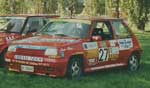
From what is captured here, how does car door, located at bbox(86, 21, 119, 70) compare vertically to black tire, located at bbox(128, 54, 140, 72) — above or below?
above

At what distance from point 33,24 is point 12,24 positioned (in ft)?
2.20

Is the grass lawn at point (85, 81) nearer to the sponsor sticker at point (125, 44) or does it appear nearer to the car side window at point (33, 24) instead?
the sponsor sticker at point (125, 44)

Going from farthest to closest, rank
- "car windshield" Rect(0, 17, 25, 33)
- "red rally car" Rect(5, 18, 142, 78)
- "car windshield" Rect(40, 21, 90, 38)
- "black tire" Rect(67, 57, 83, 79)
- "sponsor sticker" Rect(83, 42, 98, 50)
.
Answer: "car windshield" Rect(0, 17, 25, 33) < "car windshield" Rect(40, 21, 90, 38) < "sponsor sticker" Rect(83, 42, 98, 50) < "black tire" Rect(67, 57, 83, 79) < "red rally car" Rect(5, 18, 142, 78)

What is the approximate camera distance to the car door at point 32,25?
15.2m

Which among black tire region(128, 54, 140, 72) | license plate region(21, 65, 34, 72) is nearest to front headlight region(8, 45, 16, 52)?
license plate region(21, 65, 34, 72)

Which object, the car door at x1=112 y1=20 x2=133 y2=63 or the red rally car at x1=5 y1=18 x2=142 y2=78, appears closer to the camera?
the red rally car at x1=5 y1=18 x2=142 y2=78

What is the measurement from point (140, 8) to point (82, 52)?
26.9 metres

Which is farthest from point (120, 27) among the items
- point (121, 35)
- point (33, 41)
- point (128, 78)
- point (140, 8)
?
point (140, 8)

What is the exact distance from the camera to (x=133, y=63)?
1477cm

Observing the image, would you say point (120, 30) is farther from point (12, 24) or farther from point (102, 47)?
point (12, 24)

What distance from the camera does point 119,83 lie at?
12211 mm

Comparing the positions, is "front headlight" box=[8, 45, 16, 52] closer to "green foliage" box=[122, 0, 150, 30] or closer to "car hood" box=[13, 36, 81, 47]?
"car hood" box=[13, 36, 81, 47]

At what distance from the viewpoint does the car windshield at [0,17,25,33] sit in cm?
1517

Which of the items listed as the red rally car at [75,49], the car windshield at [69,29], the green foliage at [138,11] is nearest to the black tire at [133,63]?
the red rally car at [75,49]
